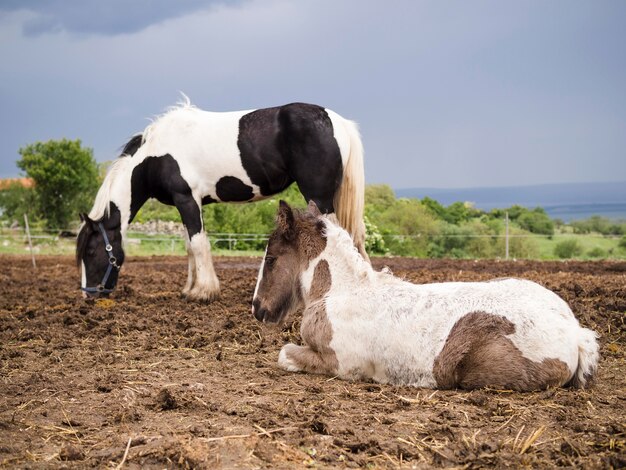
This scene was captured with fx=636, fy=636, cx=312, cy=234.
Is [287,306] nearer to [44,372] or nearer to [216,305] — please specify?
[44,372]

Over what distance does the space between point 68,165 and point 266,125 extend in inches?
1699

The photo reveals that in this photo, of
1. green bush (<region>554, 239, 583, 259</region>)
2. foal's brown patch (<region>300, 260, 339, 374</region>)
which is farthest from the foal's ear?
green bush (<region>554, 239, 583, 259</region>)

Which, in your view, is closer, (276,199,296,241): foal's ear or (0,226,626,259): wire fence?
(276,199,296,241): foal's ear

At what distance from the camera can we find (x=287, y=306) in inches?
241

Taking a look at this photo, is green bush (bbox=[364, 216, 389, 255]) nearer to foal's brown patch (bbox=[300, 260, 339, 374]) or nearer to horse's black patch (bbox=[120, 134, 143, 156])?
horse's black patch (bbox=[120, 134, 143, 156])

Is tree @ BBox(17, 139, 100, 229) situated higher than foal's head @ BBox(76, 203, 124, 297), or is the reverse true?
tree @ BBox(17, 139, 100, 229)

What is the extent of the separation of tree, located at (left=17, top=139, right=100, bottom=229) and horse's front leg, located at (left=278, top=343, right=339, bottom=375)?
43.5m

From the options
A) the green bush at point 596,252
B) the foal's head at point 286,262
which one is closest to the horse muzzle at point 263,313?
the foal's head at point 286,262

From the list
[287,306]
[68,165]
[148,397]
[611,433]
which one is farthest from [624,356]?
[68,165]

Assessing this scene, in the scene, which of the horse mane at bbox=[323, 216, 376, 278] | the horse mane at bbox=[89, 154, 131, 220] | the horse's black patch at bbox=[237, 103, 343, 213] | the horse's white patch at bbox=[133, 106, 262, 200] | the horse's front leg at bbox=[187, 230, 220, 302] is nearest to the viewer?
the horse mane at bbox=[323, 216, 376, 278]

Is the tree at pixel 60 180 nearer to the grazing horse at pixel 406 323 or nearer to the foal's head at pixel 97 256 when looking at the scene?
the foal's head at pixel 97 256

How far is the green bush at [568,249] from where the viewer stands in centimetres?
3033

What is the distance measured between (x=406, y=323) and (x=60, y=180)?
46588 millimetres

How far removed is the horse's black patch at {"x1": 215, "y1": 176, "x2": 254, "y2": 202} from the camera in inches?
387
